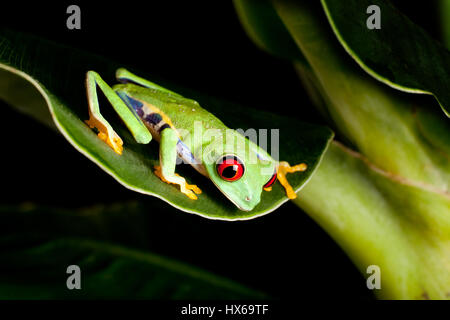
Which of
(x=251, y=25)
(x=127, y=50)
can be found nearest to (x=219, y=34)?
(x=127, y=50)

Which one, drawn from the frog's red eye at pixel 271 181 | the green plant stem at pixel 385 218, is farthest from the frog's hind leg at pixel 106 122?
the green plant stem at pixel 385 218

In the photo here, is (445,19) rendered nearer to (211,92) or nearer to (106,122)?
(106,122)

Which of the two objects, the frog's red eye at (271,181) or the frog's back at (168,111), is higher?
the frog's back at (168,111)

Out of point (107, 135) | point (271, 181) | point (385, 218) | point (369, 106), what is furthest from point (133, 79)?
point (385, 218)

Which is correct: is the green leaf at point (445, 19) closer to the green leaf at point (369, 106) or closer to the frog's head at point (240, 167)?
the green leaf at point (369, 106)

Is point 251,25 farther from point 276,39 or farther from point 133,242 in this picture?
point 133,242

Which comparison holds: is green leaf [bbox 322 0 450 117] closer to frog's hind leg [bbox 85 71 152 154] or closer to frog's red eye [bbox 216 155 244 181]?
frog's red eye [bbox 216 155 244 181]

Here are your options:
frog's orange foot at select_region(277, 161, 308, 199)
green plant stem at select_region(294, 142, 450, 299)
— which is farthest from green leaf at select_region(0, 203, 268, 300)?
frog's orange foot at select_region(277, 161, 308, 199)
